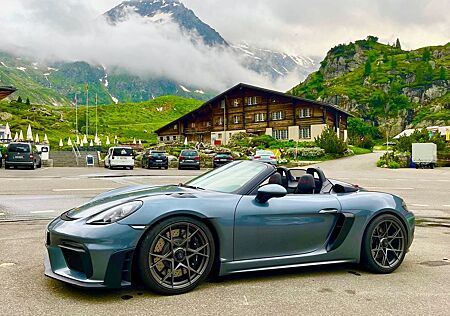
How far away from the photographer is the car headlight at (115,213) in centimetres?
399

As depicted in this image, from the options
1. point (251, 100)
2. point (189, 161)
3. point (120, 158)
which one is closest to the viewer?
point (120, 158)

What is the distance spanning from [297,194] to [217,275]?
1260 millimetres

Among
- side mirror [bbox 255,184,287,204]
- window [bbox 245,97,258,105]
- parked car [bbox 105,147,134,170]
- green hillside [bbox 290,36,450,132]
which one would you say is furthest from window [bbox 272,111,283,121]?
side mirror [bbox 255,184,287,204]

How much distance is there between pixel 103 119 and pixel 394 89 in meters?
89.9

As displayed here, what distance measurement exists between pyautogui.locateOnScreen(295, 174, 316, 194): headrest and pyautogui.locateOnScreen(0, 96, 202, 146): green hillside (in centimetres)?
7338

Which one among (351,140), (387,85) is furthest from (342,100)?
(351,140)

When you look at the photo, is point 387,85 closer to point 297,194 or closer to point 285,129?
point 285,129

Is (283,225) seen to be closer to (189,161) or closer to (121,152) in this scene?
(121,152)

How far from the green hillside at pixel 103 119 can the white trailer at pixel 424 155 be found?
1985 inches

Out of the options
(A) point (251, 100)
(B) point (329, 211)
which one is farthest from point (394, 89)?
(B) point (329, 211)

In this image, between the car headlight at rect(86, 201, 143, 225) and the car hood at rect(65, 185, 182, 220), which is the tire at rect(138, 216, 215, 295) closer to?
the car headlight at rect(86, 201, 143, 225)

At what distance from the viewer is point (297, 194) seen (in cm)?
493

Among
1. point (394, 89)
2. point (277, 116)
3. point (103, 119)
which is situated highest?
point (394, 89)

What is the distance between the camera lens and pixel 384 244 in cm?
517
